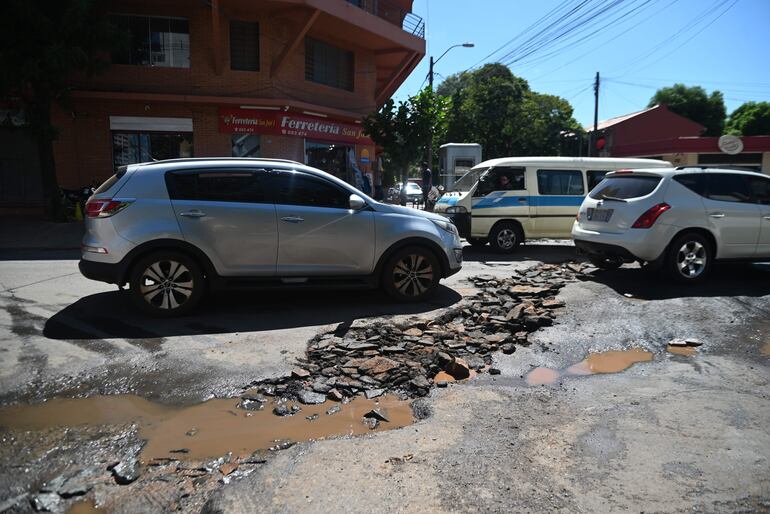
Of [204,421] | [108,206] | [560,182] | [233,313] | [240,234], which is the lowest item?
[204,421]

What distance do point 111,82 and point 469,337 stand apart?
15.9m

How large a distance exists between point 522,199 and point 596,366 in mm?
7057

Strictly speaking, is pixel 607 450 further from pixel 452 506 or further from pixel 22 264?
pixel 22 264

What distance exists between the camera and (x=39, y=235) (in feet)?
44.7

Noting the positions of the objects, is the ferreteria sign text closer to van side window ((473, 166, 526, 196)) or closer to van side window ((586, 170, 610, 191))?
van side window ((473, 166, 526, 196))

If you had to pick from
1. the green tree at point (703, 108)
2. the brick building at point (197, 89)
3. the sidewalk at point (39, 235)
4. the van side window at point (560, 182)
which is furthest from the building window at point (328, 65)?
the green tree at point (703, 108)

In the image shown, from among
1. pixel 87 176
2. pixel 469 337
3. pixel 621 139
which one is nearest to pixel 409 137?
pixel 87 176

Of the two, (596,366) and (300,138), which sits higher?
(300,138)

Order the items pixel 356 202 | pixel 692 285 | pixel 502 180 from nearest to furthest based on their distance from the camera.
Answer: pixel 356 202, pixel 692 285, pixel 502 180

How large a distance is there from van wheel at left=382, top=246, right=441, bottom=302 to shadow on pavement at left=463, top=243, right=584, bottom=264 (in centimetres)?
390

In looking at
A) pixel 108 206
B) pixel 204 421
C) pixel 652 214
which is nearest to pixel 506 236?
pixel 652 214

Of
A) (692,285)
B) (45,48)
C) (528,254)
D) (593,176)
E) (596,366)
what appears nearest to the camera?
(596,366)

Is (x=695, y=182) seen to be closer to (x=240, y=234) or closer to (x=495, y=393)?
(x=495, y=393)

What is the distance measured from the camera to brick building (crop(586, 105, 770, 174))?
32000mm
